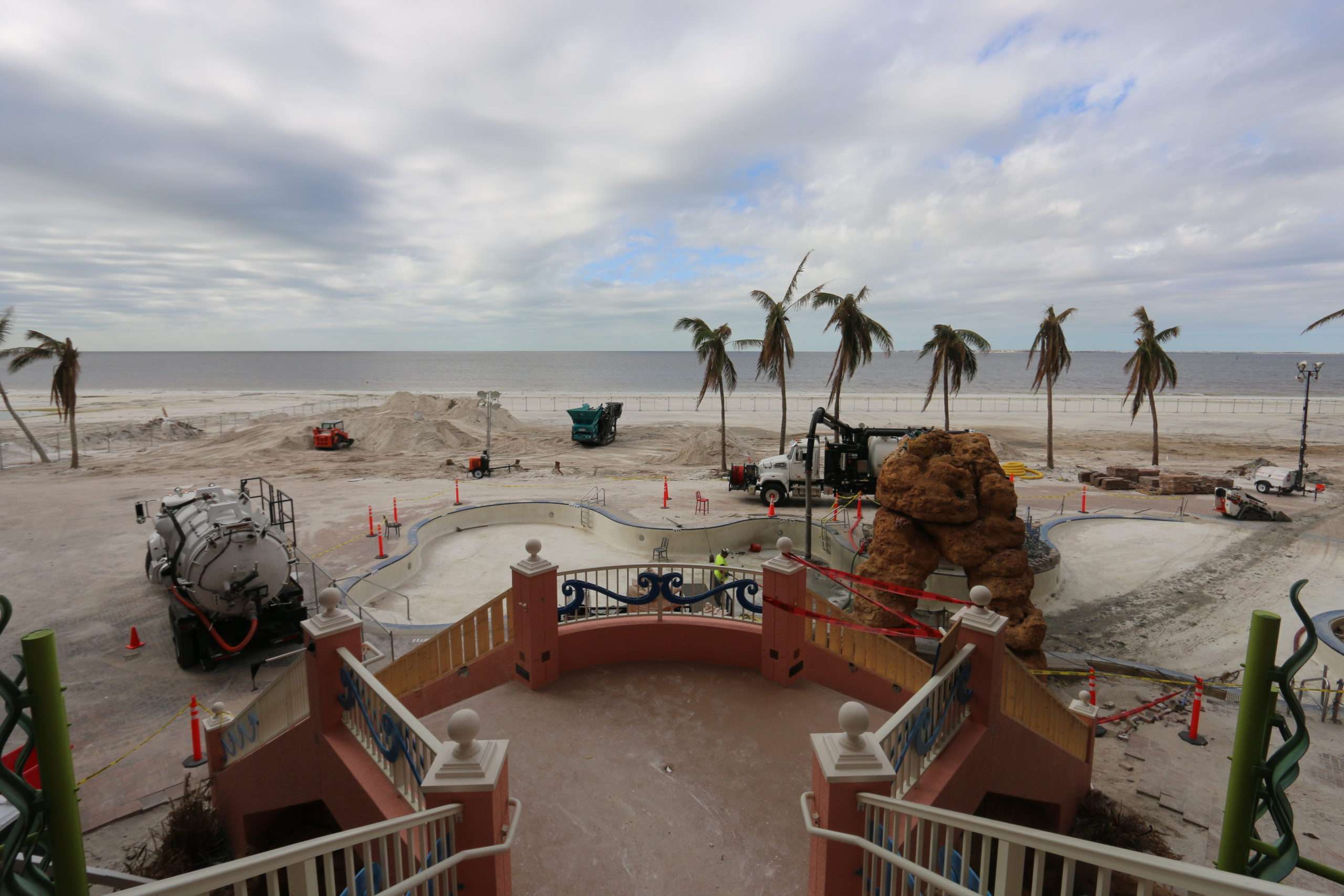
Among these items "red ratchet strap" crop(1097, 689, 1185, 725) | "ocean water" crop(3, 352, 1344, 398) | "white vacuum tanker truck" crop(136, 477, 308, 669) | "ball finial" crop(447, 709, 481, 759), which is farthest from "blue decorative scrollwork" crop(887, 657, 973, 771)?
"ocean water" crop(3, 352, 1344, 398)

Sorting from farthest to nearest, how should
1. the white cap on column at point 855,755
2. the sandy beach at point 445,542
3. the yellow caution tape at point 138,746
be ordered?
→ the sandy beach at point 445,542 → the yellow caution tape at point 138,746 → the white cap on column at point 855,755

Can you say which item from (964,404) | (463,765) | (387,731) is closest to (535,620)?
(387,731)

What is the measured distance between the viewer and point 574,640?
8.38m

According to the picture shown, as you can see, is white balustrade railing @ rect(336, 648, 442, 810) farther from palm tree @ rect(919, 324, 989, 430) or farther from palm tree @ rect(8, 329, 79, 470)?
palm tree @ rect(8, 329, 79, 470)

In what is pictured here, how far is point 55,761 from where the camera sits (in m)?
2.44

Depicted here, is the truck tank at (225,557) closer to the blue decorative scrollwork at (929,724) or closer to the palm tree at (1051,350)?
the blue decorative scrollwork at (929,724)

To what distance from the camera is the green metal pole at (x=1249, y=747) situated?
260 centimetres

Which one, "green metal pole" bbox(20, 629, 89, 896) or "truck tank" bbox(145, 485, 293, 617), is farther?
"truck tank" bbox(145, 485, 293, 617)

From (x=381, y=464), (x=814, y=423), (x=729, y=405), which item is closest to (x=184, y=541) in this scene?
(x=814, y=423)

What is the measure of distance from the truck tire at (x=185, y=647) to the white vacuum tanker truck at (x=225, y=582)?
0.01m

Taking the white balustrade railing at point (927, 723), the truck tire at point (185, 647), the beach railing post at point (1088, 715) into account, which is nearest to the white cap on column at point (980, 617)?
the white balustrade railing at point (927, 723)

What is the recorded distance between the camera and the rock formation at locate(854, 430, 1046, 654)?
13.5 m

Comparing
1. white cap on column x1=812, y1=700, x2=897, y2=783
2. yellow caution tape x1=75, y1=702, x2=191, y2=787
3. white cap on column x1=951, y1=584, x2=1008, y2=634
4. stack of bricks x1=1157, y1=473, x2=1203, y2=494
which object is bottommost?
yellow caution tape x1=75, y1=702, x2=191, y2=787

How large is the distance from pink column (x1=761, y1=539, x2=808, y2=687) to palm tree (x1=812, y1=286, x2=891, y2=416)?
18797 millimetres
